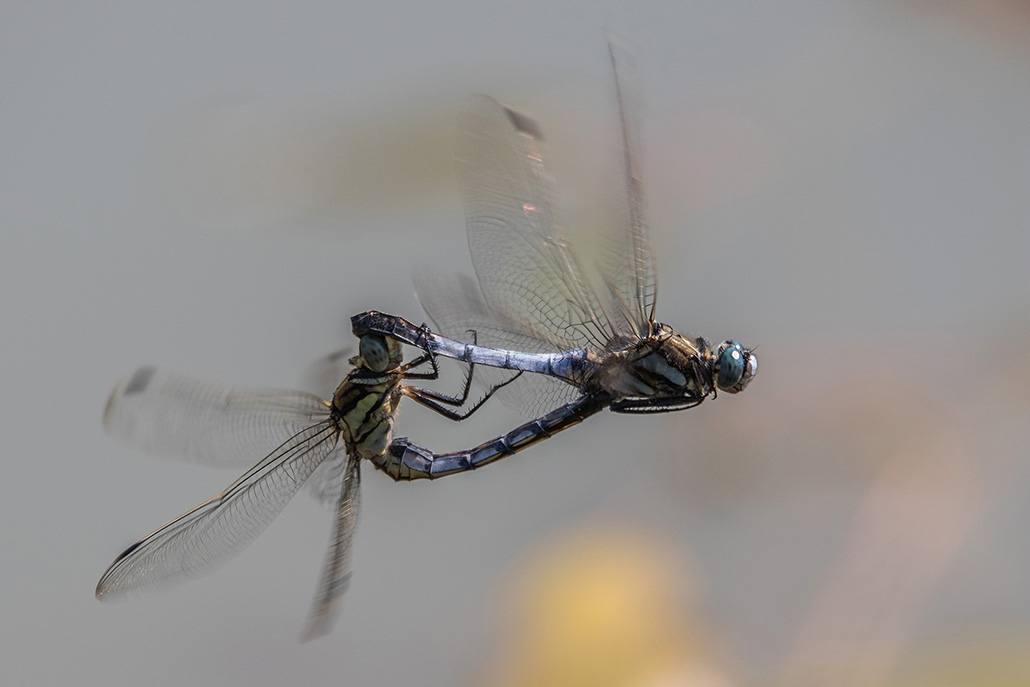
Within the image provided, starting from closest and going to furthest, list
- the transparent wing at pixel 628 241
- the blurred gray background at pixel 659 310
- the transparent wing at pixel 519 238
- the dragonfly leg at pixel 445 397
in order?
the transparent wing at pixel 628 241 < the transparent wing at pixel 519 238 < the dragonfly leg at pixel 445 397 < the blurred gray background at pixel 659 310

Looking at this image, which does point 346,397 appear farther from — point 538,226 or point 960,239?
point 960,239

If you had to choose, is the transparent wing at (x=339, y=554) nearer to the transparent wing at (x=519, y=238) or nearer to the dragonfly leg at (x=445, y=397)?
the dragonfly leg at (x=445, y=397)

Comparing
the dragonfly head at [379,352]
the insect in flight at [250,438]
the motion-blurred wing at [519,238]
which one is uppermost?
the motion-blurred wing at [519,238]

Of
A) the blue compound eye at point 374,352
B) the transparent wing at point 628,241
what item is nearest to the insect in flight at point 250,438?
the blue compound eye at point 374,352

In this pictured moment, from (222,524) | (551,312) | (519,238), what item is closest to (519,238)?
(519,238)

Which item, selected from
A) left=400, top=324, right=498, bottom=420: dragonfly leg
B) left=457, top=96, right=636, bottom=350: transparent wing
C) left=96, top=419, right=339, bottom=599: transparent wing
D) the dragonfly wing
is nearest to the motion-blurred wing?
left=457, top=96, right=636, bottom=350: transparent wing

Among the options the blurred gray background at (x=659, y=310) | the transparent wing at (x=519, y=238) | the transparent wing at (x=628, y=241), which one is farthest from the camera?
the blurred gray background at (x=659, y=310)
